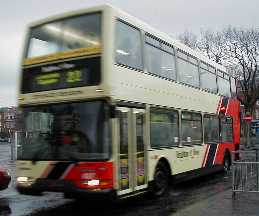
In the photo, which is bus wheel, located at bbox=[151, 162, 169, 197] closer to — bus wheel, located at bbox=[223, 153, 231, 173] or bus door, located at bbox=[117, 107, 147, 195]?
bus door, located at bbox=[117, 107, 147, 195]

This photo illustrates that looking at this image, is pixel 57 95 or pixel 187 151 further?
pixel 187 151

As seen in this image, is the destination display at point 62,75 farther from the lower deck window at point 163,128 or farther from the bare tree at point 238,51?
the bare tree at point 238,51

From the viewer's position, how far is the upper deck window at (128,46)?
10.7m

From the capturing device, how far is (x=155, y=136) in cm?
1227

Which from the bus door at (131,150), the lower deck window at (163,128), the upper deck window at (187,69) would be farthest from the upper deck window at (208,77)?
the bus door at (131,150)

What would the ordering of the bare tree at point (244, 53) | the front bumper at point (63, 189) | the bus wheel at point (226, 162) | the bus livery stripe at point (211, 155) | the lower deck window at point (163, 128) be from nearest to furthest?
1. the front bumper at point (63, 189)
2. the lower deck window at point (163, 128)
3. the bus livery stripe at point (211, 155)
4. the bus wheel at point (226, 162)
5. the bare tree at point (244, 53)

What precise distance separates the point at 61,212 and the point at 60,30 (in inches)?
160

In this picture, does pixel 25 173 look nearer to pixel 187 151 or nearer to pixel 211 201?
pixel 211 201

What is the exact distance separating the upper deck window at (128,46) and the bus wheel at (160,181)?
8.85ft

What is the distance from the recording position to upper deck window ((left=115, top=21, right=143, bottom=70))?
1066 cm

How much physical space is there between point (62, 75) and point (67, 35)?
92cm

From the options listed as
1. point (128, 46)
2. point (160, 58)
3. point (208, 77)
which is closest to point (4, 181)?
point (128, 46)

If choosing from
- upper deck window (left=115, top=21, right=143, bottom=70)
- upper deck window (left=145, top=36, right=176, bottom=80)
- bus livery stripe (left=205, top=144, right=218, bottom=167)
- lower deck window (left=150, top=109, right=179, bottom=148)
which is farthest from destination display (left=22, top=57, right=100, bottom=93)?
bus livery stripe (left=205, top=144, right=218, bottom=167)

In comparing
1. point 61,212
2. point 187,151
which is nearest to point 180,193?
point 187,151
